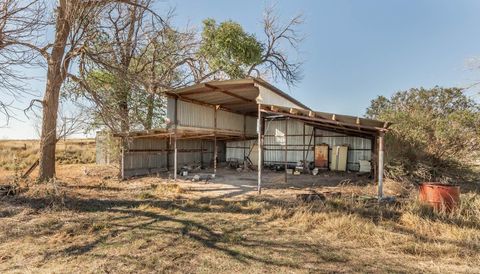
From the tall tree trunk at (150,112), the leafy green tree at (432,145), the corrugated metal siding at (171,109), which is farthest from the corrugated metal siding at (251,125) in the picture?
the leafy green tree at (432,145)

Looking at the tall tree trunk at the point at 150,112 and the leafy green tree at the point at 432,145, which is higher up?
the tall tree trunk at the point at 150,112

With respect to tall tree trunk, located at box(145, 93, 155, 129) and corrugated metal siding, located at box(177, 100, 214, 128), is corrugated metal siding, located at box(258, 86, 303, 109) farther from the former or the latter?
tall tree trunk, located at box(145, 93, 155, 129)

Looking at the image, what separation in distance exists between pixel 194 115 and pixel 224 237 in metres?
9.05

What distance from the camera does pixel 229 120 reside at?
16.2 metres

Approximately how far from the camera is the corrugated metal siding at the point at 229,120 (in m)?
15.3

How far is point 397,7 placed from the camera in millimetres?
10648

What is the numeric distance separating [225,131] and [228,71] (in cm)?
342

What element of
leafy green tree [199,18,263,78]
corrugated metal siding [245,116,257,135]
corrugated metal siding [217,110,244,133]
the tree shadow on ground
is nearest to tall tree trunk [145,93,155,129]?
corrugated metal siding [217,110,244,133]

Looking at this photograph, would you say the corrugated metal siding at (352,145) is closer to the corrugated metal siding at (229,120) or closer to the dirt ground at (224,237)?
the corrugated metal siding at (229,120)

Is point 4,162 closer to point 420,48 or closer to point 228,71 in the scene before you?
point 228,71

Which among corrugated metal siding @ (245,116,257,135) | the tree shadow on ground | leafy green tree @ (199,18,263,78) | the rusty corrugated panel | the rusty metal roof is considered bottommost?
the tree shadow on ground

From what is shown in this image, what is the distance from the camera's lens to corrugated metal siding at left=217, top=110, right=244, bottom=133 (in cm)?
1532

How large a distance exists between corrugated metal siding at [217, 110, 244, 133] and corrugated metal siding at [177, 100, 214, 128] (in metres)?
0.79

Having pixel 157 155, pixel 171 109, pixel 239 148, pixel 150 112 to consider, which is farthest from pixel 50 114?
pixel 239 148
